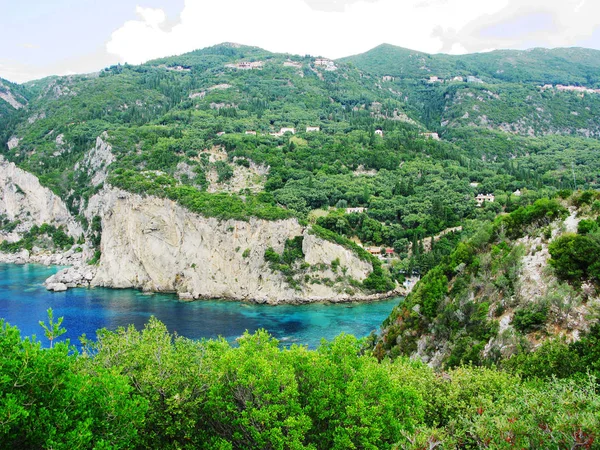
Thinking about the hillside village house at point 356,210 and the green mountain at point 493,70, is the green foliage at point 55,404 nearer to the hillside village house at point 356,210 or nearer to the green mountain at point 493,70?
the hillside village house at point 356,210

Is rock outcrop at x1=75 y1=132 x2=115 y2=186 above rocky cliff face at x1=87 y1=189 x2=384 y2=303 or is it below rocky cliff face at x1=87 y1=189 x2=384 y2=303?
above

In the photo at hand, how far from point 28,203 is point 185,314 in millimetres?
58649

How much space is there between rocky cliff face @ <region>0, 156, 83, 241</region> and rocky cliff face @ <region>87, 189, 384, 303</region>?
27.8 metres

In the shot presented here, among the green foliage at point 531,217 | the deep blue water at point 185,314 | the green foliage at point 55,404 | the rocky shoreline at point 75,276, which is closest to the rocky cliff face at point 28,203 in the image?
the rocky shoreline at point 75,276

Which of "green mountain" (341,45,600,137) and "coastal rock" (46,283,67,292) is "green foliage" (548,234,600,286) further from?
"green mountain" (341,45,600,137)

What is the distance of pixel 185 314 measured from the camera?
163 ft

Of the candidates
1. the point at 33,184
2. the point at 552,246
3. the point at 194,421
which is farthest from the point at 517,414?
the point at 33,184

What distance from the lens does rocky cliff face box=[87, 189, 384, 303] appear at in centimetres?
5744

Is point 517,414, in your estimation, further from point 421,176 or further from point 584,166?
point 584,166

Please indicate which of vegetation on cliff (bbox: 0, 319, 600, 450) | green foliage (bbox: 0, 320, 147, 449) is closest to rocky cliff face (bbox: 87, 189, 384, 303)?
vegetation on cliff (bbox: 0, 319, 600, 450)

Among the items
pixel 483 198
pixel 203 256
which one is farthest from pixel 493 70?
pixel 203 256

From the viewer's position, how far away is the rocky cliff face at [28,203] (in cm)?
8850

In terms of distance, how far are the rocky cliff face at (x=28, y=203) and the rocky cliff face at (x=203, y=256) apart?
2776 centimetres

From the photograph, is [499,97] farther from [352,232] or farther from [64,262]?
[64,262]
